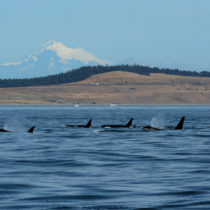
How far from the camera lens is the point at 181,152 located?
3525cm

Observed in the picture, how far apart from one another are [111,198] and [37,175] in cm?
592

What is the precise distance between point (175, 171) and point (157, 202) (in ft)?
23.5

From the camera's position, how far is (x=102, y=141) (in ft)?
146

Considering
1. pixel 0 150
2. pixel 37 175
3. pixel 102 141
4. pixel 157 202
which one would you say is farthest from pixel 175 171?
pixel 102 141

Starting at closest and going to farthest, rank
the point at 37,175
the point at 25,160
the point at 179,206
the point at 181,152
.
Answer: the point at 179,206 → the point at 37,175 → the point at 25,160 → the point at 181,152

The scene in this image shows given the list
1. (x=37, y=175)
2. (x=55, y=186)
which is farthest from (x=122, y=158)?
(x=55, y=186)

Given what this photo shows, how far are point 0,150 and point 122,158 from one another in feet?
26.6

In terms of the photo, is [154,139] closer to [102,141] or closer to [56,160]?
[102,141]

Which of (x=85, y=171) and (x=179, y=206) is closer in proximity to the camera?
(x=179, y=206)

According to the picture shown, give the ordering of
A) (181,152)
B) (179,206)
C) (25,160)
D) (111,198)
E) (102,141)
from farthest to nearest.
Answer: (102,141)
(181,152)
(25,160)
(111,198)
(179,206)

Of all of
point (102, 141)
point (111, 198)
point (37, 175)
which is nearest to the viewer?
point (111, 198)

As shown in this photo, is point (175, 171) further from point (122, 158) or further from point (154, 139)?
point (154, 139)

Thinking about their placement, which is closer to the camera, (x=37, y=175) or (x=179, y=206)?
(x=179, y=206)

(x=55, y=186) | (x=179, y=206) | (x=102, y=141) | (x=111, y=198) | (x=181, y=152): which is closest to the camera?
(x=179, y=206)
